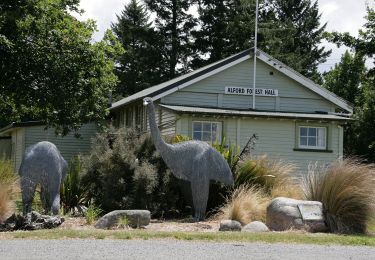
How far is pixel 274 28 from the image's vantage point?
44.2 m

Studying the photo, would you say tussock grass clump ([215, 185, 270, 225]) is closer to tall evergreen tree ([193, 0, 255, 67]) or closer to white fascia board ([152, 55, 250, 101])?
white fascia board ([152, 55, 250, 101])

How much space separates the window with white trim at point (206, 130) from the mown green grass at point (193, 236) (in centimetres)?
1175

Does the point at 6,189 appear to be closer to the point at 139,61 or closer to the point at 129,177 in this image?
Result: the point at 129,177

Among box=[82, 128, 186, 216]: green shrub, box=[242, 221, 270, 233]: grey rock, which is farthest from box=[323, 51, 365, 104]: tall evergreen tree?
box=[242, 221, 270, 233]: grey rock

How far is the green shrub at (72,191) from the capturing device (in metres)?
14.6

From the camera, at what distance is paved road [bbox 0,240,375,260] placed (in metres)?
8.03

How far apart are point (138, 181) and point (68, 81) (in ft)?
22.3

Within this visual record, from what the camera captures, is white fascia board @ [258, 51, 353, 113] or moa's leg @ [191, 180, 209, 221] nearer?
moa's leg @ [191, 180, 209, 221]

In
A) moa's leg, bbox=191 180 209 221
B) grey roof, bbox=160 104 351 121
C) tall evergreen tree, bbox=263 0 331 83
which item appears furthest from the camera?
tall evergreen tree, bbox=263 0 331 83

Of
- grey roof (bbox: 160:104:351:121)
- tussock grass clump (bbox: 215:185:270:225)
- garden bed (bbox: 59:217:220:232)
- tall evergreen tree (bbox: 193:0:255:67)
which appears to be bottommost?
garden bed (bbox: 59:217:220:232)

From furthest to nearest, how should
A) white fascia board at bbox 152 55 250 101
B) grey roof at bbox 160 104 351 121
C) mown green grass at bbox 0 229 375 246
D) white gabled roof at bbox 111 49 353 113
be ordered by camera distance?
1. white gabled roof at bbox 111 49 353 113
2. white fascia board at bbox 152 55 250 101
3. grey roof at bbox 160 104 351 121
4. mown green grass at bbox 0 229 375 246

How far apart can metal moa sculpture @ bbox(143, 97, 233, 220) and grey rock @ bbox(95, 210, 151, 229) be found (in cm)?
213

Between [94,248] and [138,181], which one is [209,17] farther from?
[94,248]

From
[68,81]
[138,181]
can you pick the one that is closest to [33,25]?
[68,81]
